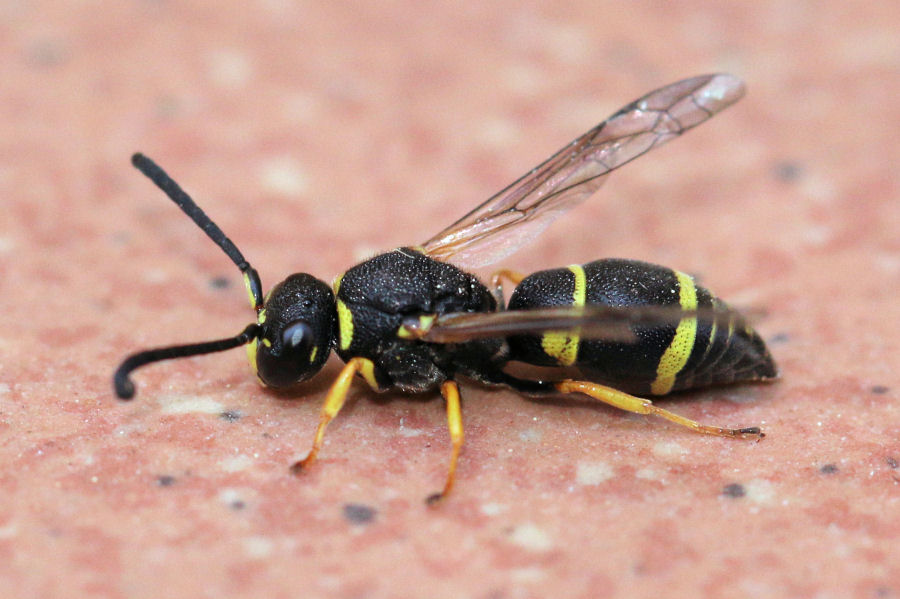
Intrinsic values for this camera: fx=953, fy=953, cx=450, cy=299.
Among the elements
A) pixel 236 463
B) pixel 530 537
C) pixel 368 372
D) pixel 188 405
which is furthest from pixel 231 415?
pixel 530 537

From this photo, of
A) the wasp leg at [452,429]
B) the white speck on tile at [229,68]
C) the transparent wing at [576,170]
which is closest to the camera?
the wasp leg at [452,429]

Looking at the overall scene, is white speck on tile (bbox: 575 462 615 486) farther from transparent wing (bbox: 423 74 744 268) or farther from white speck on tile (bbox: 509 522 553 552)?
transparent wing (bbox: 423 74 744 268)

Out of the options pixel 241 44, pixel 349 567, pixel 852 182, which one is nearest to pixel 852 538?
pixel 349 567

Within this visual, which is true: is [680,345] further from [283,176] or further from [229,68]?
[229,68]

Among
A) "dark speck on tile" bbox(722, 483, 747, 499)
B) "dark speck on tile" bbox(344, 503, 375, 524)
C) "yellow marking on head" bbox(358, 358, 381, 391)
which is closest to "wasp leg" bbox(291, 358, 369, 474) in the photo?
"yellow marking on head" bbox(358, 358, 381, 391)

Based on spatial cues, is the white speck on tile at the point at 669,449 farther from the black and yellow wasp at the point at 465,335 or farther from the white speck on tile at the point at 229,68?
the white speck on tile at the point at 229,68

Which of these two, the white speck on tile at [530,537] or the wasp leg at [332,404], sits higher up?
the wasp leg at [332,404]

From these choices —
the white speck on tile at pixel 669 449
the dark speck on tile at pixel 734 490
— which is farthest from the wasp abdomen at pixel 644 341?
the dark speck on tile at pixel 734 490
